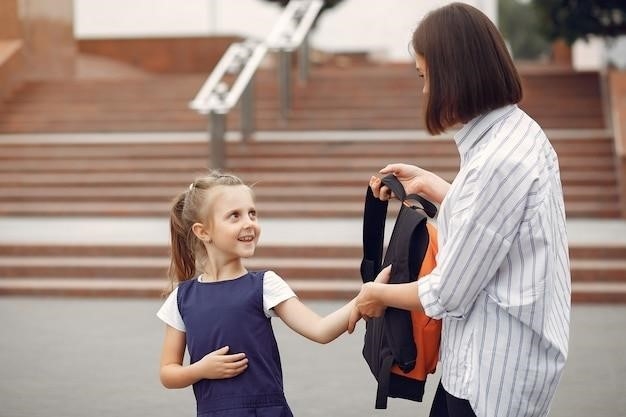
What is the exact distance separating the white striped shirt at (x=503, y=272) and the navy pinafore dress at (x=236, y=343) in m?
0.63

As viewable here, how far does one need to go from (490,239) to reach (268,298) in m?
0.85

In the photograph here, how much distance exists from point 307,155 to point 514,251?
1060cm

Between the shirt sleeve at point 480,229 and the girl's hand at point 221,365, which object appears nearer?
the shirt sleeve at point 480,229

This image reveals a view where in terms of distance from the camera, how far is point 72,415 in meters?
5.33

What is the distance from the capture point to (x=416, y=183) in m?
3.09

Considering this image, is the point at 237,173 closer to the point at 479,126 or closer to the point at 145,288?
the point at 145,288

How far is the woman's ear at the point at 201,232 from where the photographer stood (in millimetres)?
3180

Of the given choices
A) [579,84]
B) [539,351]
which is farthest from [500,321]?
[579,84]

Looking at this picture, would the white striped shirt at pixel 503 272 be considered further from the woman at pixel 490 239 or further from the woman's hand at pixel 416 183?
the woman's hand at pixel 416 183

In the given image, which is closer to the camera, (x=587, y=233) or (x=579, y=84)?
(x=587, y=233)

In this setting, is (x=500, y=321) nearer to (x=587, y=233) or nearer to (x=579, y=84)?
(x=587, y=233)

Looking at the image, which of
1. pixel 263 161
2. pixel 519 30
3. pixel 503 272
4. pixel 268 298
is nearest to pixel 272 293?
pixel 268 298

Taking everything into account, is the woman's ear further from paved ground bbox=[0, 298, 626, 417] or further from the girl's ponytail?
paved ground bbox=[0, 298, 626, 417]

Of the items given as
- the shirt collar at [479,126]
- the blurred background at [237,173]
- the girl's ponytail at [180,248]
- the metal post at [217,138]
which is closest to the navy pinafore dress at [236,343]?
the girl's ponytail at [180,248]
